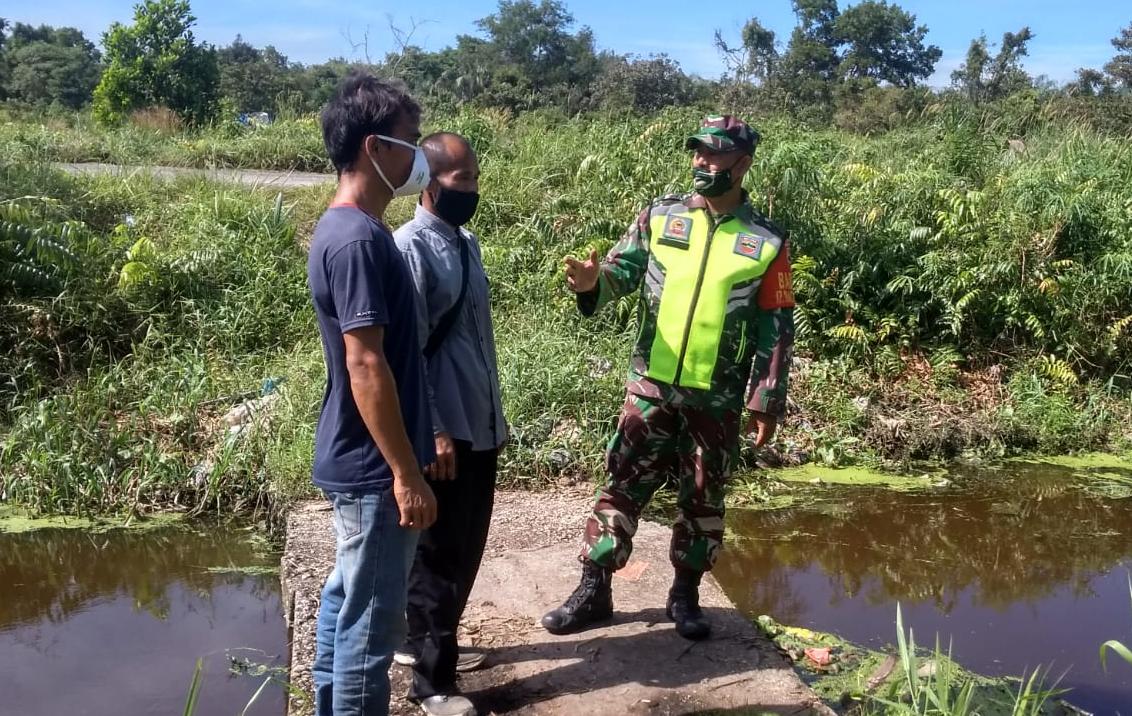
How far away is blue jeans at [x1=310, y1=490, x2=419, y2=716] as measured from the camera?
2.18 metres

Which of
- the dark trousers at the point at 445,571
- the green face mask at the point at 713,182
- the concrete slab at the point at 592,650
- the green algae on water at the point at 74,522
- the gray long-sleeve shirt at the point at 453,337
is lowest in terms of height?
the green algae on water at the point at 74,522

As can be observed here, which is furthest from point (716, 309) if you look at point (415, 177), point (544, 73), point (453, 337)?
point (544, 73)

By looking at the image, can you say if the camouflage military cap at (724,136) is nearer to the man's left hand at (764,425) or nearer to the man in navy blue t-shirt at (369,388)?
the man's left hand at (764,425)

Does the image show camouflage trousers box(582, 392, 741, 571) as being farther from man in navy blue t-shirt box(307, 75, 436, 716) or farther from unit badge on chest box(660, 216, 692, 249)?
man in navy blue t-shirt box(307, 75, 436, 716)

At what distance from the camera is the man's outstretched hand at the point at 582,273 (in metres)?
3.00

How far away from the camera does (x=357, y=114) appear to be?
2146mm

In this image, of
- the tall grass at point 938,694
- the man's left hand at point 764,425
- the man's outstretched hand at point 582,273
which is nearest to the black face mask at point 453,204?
the man's outstretched hand at point 582,273

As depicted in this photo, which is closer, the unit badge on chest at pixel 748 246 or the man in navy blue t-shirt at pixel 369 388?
the man in navy blue t-shirt at pixel 369 388

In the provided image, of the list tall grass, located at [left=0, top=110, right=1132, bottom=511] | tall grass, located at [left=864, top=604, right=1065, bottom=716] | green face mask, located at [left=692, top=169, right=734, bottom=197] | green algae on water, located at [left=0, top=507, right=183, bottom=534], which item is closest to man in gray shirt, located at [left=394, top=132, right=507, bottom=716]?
green face mask, located at [left=692, top=169, right=734, bottom=197]

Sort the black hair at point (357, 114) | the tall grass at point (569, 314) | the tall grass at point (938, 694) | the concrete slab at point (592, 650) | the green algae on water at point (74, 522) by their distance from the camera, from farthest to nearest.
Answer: the tall grass at point (569, 314) → the green algae on water at point (74, 522) → the concrete slab at point (592, 650) → the tall grass at point (938, 694) → the black hair at point (357, 114)

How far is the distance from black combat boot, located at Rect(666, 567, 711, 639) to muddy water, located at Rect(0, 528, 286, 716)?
1419 millimetres

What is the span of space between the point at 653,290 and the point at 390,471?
4.13 feet

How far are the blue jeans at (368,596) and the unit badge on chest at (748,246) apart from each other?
1363 mm

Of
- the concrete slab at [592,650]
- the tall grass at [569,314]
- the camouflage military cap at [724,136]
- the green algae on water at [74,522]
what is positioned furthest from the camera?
the tall grass at [569,314]
